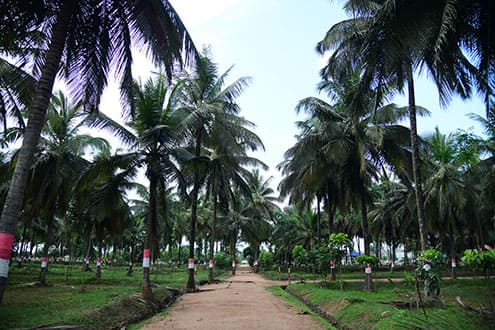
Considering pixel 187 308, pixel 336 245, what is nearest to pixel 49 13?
pixel 187 308

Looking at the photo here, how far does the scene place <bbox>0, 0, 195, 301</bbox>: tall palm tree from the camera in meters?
6.71

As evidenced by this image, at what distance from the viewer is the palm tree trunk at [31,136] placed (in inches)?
231

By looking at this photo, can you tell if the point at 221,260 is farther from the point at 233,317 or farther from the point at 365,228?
the point at 233,317

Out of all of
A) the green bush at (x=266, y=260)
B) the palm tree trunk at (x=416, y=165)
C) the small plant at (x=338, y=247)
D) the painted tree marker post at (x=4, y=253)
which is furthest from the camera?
the green bush at (x=266, y=260)

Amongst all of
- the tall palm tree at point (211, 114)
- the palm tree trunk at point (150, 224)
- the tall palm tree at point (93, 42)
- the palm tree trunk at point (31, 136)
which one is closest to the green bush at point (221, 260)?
the tall palm tree at point (211, 114)

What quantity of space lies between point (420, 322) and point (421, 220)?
6.28 m

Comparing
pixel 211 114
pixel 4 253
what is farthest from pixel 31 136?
pixel 211 114

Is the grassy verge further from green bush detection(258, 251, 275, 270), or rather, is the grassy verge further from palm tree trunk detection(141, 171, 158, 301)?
green bush detection(258, 251, 275, 270)

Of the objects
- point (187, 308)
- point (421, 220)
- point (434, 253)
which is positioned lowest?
point (187, 308)

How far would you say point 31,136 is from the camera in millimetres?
6449

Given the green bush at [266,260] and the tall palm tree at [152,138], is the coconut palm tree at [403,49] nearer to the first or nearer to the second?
the tall palm tree at [152,138]

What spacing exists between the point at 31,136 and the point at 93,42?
9.74 ft

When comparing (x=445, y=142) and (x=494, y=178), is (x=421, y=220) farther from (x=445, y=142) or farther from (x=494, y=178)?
(x=445, y=142)

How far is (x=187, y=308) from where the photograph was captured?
1214 cm
